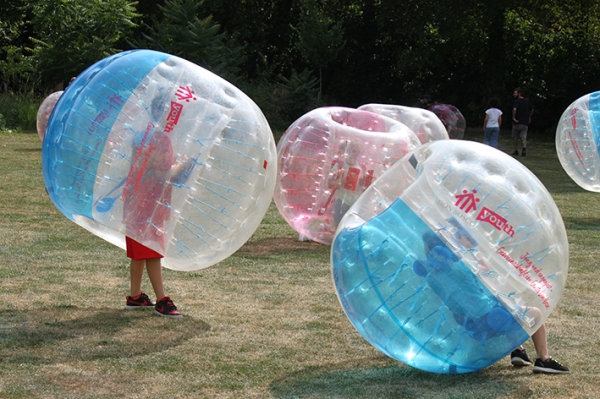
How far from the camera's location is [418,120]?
38.6 ft

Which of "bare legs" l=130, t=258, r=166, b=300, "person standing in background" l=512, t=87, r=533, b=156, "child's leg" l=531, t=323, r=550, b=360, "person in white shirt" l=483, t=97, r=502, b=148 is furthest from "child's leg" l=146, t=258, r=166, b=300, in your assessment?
"person standing in background" l=512, t=87, r=533, b=156

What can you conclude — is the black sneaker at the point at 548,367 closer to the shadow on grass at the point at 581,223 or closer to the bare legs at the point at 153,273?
the bare legs at the point at 153,273

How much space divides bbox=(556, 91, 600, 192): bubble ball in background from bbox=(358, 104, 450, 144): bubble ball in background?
1.67 m

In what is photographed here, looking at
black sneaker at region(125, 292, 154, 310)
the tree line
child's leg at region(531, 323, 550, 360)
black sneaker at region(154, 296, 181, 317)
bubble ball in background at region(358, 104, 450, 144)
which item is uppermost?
child's leg at region(531, 323, 550, 360)

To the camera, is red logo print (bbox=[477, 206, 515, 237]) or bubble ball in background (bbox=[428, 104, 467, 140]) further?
bubble ball in background (bbox=[428, 104, 467, 140])

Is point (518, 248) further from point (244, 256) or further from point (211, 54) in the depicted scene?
point (211, 54)

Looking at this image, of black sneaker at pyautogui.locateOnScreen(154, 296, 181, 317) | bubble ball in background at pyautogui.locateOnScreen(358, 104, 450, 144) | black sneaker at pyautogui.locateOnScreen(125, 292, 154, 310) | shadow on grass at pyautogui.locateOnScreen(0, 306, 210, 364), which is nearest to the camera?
shadow on grass at pyautogui.locateOnScreen(0, 306, 210, 364)

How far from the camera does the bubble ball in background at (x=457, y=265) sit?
4.20 m

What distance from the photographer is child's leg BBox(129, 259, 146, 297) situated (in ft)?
19.3

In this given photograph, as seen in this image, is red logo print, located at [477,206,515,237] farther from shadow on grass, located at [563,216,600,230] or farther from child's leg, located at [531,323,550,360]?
shadow on grass, located at [563,216,600,230]

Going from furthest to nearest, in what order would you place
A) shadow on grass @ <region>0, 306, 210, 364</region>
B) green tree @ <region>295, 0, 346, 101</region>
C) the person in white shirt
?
1. green tree @ <region>295, 0, 346, 101</region>
2. the person in white shirt
3. shadow on grass @ <region>0, 306, 210, 364</region>

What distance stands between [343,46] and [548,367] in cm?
2504

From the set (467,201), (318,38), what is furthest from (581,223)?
(318,38)

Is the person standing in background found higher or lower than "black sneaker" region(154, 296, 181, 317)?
lower
